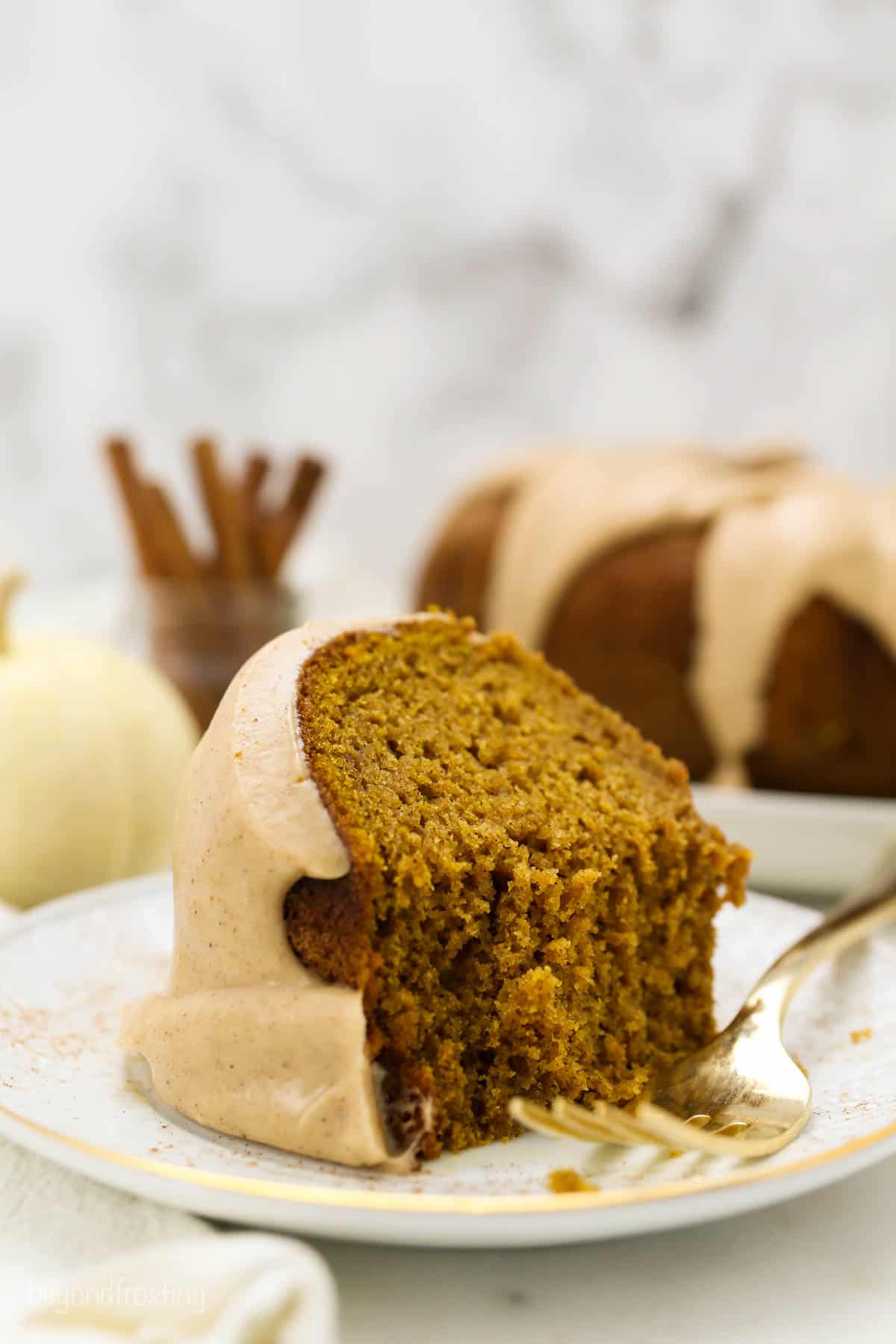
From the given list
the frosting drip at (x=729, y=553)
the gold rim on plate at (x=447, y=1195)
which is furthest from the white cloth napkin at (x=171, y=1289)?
the frosting drip at (x=729, y=553)

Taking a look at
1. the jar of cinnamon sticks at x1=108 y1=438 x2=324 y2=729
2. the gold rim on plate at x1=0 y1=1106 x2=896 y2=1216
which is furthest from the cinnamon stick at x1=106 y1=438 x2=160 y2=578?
the gold rim on plate at x1=0 y1=1106 x2=896 y2=1216

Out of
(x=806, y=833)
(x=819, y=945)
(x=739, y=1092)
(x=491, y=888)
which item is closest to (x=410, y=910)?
(x=491, y=888)

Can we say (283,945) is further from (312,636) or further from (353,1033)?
(312,636)

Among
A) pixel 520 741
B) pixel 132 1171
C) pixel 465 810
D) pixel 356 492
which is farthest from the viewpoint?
pixel 356 492

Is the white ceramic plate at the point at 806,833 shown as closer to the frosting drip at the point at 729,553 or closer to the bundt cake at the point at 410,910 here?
the frosting drip at the point at 729,553

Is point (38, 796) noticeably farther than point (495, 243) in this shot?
No

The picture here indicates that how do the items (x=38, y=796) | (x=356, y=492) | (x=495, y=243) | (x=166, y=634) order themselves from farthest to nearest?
(x=356, y=492) < (x=495, y=243) < (x=166, y=634) < (x=38, y=796)

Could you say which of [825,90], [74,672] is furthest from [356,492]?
[74,672]

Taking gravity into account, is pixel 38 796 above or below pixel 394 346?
below
